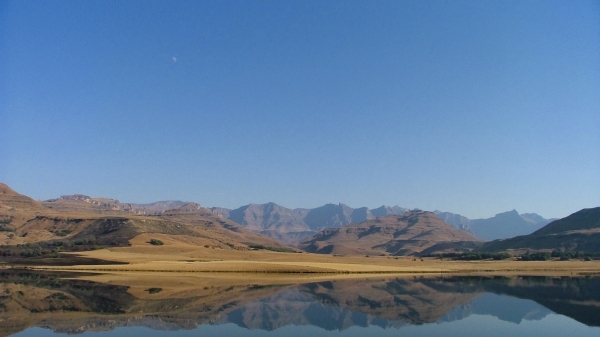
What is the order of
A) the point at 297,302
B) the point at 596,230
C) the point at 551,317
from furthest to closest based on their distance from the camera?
the point at 596,230 < the point at 297,302 < the point at 551,317

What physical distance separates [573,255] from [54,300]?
152m

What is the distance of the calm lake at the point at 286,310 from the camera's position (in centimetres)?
3612

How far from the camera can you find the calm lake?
3612cm

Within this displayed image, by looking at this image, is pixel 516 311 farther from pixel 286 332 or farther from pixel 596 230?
pixel 596 230

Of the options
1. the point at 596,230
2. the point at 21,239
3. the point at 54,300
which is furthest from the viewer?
the point at 596,230

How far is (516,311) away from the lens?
47.4 m

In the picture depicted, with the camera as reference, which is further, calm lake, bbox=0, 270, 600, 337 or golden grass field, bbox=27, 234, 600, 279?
golden grass field, bbox=27, 234, 600, 279

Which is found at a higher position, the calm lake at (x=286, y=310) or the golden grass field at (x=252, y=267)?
the golden grass field at (x=252, y=267)

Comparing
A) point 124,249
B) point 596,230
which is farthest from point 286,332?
point 596,230

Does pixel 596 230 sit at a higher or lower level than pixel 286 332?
higher

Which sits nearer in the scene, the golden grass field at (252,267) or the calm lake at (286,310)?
the calm lake at (286,310)

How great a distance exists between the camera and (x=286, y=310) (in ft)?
150

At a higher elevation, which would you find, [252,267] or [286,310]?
[252,267]

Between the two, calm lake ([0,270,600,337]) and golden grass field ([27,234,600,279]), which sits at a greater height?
golden grass field ([27,234,600,279])
